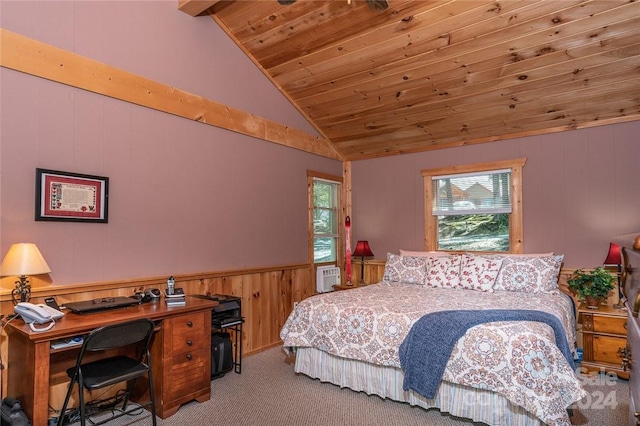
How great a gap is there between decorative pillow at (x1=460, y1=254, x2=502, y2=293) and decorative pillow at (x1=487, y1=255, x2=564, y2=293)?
58mm

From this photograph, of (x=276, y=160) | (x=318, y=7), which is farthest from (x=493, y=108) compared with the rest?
(x=276, y=160)

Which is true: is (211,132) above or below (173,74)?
below

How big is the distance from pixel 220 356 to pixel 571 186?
3.85 meters

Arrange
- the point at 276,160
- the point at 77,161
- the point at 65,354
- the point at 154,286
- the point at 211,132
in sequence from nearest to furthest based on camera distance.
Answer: the point at 65,354, the point at 77,161, the point at 154,286, the point at 211,132, the point at 276,160

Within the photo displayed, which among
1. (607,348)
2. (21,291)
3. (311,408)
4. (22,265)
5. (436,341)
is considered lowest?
(311,408)

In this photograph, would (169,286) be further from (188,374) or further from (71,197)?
(71,197)

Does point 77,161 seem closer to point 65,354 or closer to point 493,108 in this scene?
point 65,354

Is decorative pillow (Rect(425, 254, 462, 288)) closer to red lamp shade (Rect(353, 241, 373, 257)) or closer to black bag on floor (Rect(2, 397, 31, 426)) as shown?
red lamp shade (Rect(353, 241, 373, 257))

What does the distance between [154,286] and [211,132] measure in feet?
4.97

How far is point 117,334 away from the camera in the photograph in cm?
218

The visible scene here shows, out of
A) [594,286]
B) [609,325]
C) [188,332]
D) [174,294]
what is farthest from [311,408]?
[594,286]

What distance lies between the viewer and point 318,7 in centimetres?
335

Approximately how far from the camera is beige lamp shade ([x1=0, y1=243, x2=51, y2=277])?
88.6 inches

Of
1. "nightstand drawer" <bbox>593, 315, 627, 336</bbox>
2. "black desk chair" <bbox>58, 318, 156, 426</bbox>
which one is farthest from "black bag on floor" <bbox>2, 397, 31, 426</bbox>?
"nightstand drawer" <bbox>593, 315, 627, 336</bbox>
